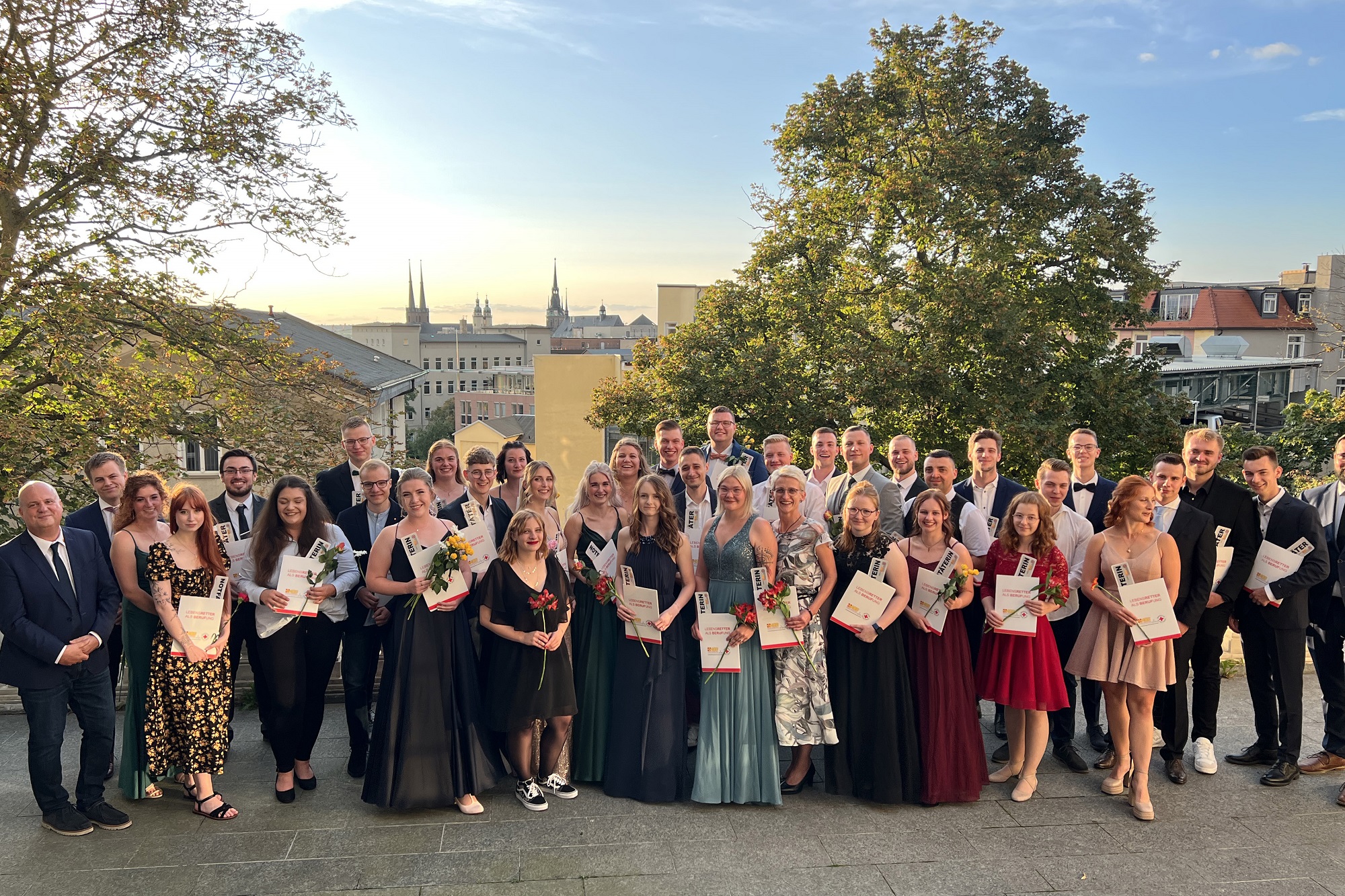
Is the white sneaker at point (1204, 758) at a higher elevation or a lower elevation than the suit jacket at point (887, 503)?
lower

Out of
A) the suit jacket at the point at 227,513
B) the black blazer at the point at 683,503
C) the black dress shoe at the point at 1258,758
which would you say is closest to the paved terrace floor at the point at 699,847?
the black dress shoe at the point at 1258,758

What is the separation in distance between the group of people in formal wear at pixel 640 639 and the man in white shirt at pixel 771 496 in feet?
1.69

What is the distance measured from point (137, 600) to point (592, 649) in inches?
95.7

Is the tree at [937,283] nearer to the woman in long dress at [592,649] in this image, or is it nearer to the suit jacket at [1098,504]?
the suit jacket at [1098,504]

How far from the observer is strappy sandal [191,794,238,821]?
15.4 feet

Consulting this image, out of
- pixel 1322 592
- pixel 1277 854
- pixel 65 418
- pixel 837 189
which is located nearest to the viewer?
pixel 1277 854

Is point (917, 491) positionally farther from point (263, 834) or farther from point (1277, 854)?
point (263, 834)

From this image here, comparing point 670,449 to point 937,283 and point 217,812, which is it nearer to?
point 217,812

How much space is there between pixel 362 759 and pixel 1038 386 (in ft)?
48.2

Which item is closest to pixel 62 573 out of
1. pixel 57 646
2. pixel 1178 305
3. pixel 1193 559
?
pixel 57 646

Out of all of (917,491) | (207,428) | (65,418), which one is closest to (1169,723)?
(917,491)

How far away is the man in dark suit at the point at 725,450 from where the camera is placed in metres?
7.04

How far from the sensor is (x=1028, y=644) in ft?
16.3

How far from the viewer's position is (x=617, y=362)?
33.3m
